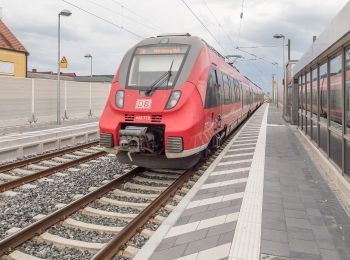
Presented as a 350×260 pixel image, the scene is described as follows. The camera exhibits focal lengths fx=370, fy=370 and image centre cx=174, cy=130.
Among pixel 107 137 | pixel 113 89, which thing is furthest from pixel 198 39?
pixel 107 137

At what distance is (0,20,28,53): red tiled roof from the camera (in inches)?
1242

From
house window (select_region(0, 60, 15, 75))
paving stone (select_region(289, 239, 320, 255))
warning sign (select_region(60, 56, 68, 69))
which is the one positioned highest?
house window (select_region(0, 60, 15, 75))

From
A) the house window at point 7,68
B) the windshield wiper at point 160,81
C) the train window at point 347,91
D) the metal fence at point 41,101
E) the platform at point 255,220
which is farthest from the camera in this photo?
the house window at point 7,68

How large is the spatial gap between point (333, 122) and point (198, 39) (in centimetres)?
366

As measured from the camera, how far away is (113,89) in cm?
836

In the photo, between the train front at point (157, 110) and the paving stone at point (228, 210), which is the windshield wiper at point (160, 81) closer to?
the train front at point (157, 110)

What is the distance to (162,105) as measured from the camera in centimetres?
765

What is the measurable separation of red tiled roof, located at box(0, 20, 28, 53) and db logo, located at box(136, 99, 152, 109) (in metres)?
27.2

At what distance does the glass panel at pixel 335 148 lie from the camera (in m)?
7.99

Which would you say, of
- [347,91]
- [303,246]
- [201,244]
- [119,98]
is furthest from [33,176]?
[347,91]

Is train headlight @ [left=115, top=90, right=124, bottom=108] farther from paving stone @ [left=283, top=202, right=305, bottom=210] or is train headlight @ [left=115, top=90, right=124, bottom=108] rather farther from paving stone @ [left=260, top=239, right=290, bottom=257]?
paving stone @ [left=260, top=239, right=290, bottom=257]

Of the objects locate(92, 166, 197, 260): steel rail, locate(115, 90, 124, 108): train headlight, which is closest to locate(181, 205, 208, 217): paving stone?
locate(92, 166, 197, 260): steel rail

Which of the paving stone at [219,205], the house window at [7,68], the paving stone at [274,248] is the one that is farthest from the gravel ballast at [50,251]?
the house window at [7,68]

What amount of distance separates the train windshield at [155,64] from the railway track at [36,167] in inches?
108
